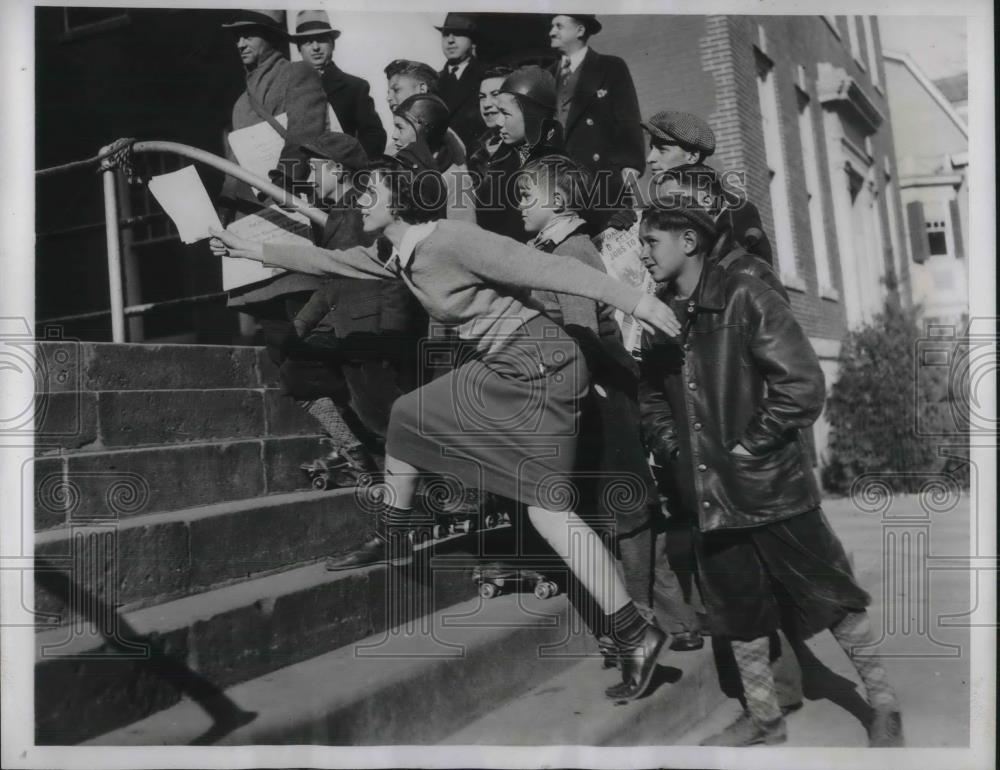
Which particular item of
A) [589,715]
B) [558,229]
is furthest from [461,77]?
[589,715]

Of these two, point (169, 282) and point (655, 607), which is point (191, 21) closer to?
point (169, 282)

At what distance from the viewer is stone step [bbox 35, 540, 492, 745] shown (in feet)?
10.5

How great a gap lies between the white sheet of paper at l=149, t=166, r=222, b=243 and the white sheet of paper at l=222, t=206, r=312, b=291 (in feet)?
0.40

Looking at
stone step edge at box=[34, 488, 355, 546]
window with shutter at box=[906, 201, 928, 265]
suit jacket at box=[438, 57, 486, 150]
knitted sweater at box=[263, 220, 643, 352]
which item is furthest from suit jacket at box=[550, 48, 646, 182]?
stone step edge at box=[34, 488, 355, 546]

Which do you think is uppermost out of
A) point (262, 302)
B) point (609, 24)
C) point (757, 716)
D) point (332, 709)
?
point (609, 24)

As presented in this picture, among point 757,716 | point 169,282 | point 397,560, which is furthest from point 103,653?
point 757,716

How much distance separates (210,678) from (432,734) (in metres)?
0.91

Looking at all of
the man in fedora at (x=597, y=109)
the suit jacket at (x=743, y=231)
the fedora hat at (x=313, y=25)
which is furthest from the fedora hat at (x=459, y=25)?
the suit jacket at (x=743, y=231)

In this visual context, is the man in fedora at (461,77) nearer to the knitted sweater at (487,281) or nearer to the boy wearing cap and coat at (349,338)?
the boy wearing cap and coat at (349,338)

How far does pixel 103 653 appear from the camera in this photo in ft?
10.3

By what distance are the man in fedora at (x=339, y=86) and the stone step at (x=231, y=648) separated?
1890mm

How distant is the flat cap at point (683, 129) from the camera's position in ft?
14.1

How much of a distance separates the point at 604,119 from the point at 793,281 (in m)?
1.16

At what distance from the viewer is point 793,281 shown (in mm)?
4480
